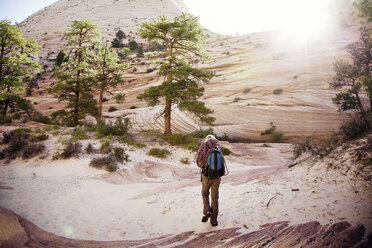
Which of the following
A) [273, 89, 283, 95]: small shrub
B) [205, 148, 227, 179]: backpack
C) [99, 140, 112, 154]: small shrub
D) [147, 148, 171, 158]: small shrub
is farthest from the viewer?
[273, 89, 283, 95]: small shrub

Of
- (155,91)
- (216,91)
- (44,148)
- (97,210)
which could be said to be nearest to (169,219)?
(97,210)

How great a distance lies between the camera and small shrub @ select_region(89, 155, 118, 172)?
8.60 metres

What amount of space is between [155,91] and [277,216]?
461 inches

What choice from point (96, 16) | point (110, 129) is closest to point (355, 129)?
point (110, 129)

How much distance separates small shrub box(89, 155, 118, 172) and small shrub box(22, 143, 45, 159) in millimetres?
3369

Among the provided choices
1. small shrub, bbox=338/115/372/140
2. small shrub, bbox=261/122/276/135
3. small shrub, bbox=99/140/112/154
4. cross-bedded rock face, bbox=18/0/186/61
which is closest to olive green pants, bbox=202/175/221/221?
small shrub, bbox=338/115/372/140

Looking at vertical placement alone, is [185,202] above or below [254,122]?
below

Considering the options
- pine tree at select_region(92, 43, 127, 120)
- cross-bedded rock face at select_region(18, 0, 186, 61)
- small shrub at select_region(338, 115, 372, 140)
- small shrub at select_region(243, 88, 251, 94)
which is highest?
cross-bedded rock face at select_region(18, 0, 186, 61)

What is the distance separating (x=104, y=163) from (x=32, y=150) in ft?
13.9

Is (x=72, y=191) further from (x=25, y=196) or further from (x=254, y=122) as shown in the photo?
(x=254, y=122)

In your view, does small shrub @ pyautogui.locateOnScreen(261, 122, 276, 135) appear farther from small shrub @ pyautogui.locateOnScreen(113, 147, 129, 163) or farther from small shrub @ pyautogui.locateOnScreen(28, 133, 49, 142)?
small shrub @ pyautogui.locateOnScreen(28, 133, 49, 142)

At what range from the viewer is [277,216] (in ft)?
11.2

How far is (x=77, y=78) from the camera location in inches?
646

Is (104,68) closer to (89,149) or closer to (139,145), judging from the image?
(139,145)
